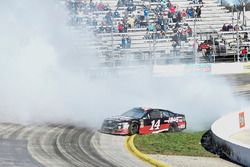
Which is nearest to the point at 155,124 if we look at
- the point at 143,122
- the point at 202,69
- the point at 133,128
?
the point at 143,122

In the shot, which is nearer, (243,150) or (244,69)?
(243,150)

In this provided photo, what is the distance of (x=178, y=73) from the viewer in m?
38.1

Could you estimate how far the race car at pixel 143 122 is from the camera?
1940 cm

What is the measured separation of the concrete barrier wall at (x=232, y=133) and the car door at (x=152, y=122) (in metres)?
2.42

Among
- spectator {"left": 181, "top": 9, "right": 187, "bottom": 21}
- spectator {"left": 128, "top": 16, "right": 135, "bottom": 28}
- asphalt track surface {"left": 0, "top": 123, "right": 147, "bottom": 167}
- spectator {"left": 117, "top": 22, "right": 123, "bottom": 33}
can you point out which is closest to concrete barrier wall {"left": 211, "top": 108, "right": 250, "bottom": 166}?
asphalt track surface {"left": 0, "top": 123, "right": 147, "bottom": 167}

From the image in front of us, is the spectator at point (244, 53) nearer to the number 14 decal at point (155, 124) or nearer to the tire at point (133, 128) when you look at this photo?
the number 14 decal at point (155, 124)

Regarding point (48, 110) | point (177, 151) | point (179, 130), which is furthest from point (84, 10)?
point (177, 151)

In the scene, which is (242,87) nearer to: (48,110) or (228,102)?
(228,102)

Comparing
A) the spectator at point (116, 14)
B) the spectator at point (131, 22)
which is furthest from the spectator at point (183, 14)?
the spectator at point (116, 14)

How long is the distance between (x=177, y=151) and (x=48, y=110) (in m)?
8.37

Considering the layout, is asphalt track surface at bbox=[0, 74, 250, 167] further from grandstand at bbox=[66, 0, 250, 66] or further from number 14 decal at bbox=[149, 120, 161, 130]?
grandstand at bbox=[66, 0, 250, 66]

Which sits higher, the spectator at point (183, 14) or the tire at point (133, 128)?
the spectator at point (183, 14)

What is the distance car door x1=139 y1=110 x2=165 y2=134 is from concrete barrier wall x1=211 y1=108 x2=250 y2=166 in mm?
2418

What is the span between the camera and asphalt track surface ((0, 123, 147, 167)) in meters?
14.0
